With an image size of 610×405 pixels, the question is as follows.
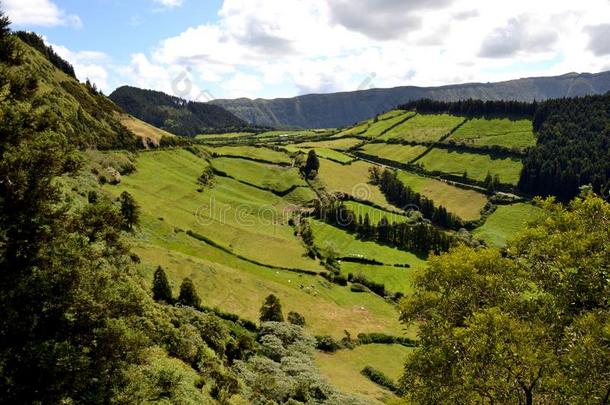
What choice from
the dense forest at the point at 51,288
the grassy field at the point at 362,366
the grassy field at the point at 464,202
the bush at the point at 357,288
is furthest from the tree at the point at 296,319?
the grassy field at the point at 464,202

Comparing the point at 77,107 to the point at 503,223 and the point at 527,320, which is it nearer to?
the point at 527,320

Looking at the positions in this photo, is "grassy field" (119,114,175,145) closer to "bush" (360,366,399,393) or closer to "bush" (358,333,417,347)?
"bush" (358,333,417,347)

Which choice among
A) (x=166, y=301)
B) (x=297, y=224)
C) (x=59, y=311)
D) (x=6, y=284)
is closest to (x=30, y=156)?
(x=6, y=284)

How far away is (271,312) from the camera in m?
72.4

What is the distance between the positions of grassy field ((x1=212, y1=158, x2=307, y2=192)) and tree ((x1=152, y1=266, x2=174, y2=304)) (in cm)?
11371

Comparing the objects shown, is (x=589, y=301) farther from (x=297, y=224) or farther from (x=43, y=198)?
(x=297, y=224)

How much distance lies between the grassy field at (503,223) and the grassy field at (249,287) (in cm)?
7209

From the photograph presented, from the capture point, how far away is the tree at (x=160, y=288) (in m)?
58.9

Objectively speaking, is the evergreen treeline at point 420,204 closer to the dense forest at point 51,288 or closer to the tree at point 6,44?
the dense forest at point 51,288

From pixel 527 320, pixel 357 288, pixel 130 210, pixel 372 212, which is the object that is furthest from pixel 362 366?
pixel 372 212

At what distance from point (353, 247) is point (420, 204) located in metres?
56.5

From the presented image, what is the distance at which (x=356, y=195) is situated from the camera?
188 m

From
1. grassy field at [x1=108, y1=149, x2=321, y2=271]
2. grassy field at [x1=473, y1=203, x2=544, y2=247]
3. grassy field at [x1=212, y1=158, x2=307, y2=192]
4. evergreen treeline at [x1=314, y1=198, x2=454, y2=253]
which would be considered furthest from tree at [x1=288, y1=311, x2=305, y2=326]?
grassy field at [x1=473, y1=203, x2=544, y2=247]

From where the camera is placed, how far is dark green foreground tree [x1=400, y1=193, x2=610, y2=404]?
17141mm
